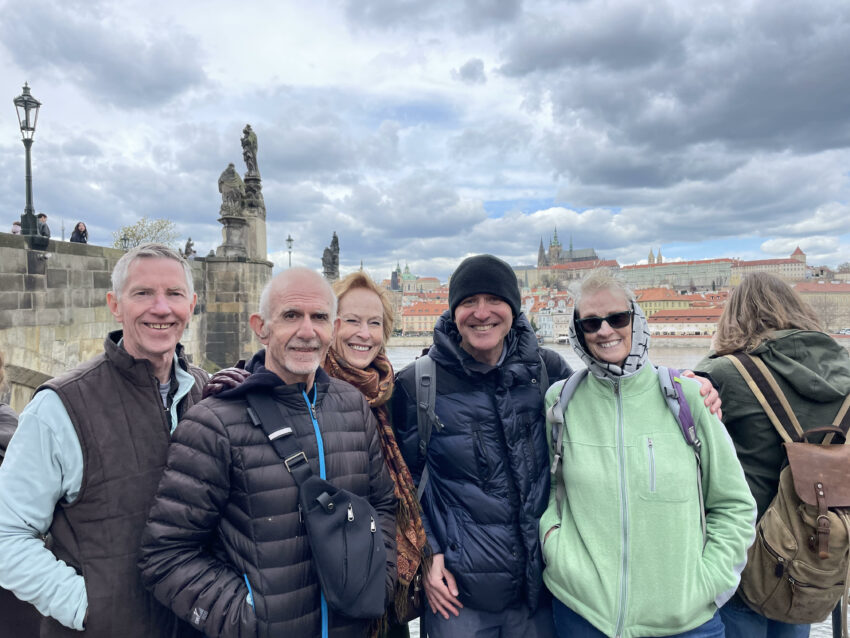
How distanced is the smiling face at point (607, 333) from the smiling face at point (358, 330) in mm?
792

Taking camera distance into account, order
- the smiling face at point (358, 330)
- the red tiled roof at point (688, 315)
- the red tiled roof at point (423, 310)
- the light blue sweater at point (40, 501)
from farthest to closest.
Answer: the red tiled roof at point (423, 310)
the red tiled roof at point (688, 315)
the smiling face at point (358, 330)
the light blue sweater at point (40, 501)

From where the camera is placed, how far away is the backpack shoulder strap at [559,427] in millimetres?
1722

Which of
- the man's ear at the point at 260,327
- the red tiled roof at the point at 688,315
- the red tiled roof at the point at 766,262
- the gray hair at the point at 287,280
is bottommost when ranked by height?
the red tiled roof at the point at 688,315

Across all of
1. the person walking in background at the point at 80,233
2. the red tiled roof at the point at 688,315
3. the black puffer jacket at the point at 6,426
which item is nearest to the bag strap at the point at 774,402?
Answer: the black puffer jacket at the point at 6,426

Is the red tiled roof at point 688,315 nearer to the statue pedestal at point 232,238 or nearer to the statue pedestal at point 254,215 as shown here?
the statue pedestal at point 254,215

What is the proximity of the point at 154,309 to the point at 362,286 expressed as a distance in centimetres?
80

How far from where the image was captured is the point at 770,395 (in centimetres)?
181

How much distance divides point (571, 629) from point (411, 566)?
21.6 inches

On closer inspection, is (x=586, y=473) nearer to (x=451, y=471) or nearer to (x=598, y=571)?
(x=598, y=571)

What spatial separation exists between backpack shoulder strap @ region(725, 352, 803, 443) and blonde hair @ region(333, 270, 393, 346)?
1.31 meters

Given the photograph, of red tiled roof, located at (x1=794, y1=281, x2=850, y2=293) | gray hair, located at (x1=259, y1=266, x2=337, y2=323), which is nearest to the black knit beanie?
gray hair, located at (x1=259, y1=266, x2=337, y2=323)

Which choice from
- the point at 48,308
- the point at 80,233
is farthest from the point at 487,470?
the point at 80,233

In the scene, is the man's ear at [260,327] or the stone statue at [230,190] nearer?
the man's ear at [260,327]

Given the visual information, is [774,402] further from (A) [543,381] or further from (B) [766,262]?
(B) [766,262]
